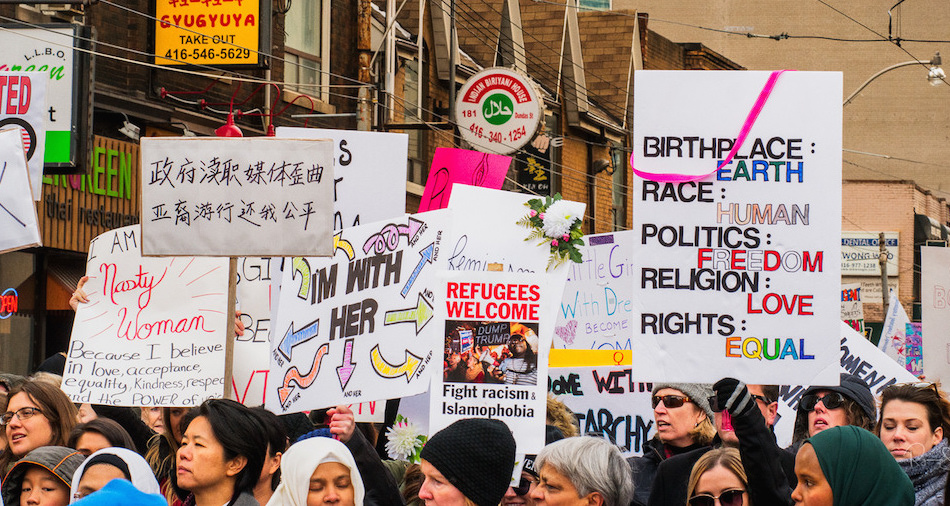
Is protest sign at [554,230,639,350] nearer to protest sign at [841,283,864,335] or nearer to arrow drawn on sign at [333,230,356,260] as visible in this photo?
arrow drawn on sign at [333,230,356,260]

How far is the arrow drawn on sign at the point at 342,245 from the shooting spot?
6.96m

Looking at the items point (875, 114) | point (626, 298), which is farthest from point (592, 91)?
point (626, 298)

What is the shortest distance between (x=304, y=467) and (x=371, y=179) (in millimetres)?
3676

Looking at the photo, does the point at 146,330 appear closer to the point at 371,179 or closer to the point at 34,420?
the point at 34,420

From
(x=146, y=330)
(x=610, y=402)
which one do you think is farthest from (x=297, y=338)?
(x=610, y=402)

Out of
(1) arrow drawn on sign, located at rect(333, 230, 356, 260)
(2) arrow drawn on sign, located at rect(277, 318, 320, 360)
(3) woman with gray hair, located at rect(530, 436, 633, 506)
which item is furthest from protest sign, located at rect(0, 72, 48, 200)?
(3) woman with gray hair, located at rect(530, 436, 633, 506)

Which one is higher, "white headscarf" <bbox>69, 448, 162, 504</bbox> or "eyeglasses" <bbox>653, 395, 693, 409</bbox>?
"eyeglasses" <bbox>653, 395, 693, 409</bbox>

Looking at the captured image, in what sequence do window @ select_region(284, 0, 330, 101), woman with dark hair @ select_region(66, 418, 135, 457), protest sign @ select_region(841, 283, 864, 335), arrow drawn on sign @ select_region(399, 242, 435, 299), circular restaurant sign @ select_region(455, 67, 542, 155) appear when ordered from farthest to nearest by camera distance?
protest sign @ select_region(841, 283, 864, 335) < circular restaurant sign @ select_region(455, 67, 542, 155) < window @ select_region(284, 0, 330, 101) < arrow drawn on sign @ select_region(399, 242, 435, 299) < woman with dark hair @ select_region(66, 418, 135, 457)

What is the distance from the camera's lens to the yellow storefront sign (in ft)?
47.8

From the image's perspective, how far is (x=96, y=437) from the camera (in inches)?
231

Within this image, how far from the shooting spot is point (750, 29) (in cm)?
4444

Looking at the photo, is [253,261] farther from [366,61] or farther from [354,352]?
[366,61]

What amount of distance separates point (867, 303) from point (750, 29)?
9.78 meters

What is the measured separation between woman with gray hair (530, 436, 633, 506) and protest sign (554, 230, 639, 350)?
13.7ft
